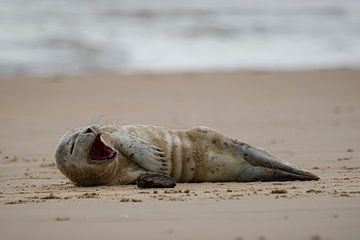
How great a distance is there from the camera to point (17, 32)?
63.0 ft

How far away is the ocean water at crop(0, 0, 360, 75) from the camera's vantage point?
15828 millimetres

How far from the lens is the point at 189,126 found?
32.6 ft

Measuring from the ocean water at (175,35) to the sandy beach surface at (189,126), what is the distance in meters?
1.77

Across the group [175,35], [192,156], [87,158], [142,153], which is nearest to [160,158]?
[142,153]

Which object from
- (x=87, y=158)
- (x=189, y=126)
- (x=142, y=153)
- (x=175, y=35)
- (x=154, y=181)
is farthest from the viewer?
(x=175, y=35)

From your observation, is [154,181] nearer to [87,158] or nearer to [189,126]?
[87,158]

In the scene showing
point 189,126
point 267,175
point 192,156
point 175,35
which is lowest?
point 267,175

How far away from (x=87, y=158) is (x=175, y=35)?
13.3 meters

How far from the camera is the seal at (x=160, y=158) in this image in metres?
6.27

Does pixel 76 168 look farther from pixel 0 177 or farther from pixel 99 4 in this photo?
pixel 99 4

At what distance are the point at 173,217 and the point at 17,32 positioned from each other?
1483cm

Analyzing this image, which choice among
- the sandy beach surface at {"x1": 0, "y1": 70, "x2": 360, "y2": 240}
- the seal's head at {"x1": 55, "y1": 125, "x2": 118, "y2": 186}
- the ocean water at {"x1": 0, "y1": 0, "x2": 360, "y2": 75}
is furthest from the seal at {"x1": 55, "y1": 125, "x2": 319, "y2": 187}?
the ocean water at {"x1": 0, "y1": 0, "x2": 360, "y2": 75}

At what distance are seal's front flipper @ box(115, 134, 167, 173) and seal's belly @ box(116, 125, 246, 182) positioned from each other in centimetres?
8

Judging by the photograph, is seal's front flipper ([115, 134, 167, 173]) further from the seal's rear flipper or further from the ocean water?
the ocean water
